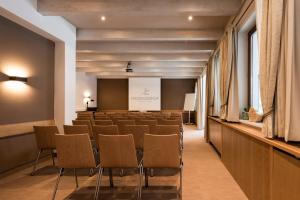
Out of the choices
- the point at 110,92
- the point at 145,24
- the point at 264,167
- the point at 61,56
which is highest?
the point at 145,24

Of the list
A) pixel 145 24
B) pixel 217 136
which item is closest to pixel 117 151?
pixel 217 136

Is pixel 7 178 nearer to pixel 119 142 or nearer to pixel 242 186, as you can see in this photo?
pixel 119 142

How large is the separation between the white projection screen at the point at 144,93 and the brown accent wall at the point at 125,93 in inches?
61.4

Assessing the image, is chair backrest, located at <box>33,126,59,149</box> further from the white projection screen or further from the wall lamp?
the white projection screen

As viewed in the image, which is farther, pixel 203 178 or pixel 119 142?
pixel 203 178

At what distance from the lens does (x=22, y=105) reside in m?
5.69

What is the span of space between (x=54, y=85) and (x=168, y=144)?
4582 mm

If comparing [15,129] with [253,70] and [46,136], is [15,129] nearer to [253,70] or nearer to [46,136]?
[46,136]

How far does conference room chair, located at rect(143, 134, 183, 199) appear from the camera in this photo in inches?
138

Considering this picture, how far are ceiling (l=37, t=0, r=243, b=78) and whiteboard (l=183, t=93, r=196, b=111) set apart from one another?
17.7 ft

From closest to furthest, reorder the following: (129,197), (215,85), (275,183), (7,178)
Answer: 1. (275,183)
2. (129,197)
3. (7,178)
4. (215,85)

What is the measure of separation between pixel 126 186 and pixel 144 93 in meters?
13.3

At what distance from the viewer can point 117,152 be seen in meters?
3.52

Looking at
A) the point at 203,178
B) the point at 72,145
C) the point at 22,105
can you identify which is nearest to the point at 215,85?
the point at 203,178
